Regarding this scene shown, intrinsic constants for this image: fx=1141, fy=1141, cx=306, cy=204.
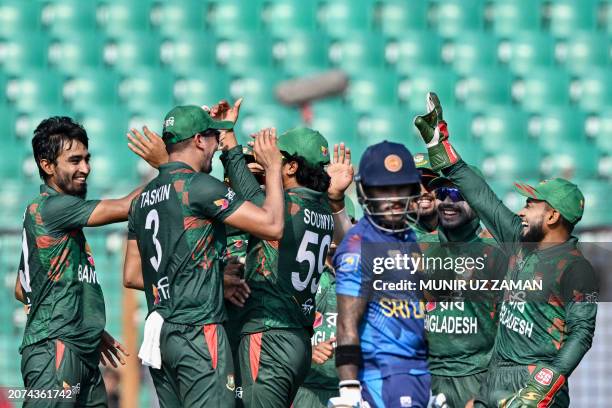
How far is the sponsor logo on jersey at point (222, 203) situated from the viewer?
6.63 metres

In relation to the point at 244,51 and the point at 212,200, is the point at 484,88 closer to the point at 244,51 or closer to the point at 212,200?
the point at 244,51

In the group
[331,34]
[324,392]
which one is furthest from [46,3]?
[324,392]

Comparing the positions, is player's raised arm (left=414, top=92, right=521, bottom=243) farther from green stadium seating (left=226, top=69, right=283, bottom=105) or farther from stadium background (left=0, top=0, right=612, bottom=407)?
green stadium seating (left=226, top=69, right=283, bottom=105)

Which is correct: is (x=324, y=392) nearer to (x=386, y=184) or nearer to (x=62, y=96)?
(x=386, y=184)

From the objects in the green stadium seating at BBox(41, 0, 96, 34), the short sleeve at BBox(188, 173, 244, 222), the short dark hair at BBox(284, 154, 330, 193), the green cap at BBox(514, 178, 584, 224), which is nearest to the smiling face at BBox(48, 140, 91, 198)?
the short sleeve at BBox(188, 173, 244, 222)

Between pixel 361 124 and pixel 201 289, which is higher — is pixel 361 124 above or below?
above

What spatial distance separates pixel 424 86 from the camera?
16.3 metres

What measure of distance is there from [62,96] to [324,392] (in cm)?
861

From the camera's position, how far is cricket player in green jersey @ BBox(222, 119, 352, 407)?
7230mm

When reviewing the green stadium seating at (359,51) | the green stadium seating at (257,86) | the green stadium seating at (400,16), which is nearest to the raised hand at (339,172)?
the green stadium seating at (257,86)

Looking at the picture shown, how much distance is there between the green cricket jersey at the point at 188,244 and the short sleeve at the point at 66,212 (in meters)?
0.60

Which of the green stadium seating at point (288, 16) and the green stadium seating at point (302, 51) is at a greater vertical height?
the green stadium seating at point (288, 16)

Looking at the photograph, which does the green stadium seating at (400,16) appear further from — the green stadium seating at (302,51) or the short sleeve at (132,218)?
the short sleeve at (132,218)

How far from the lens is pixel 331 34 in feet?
54.2
